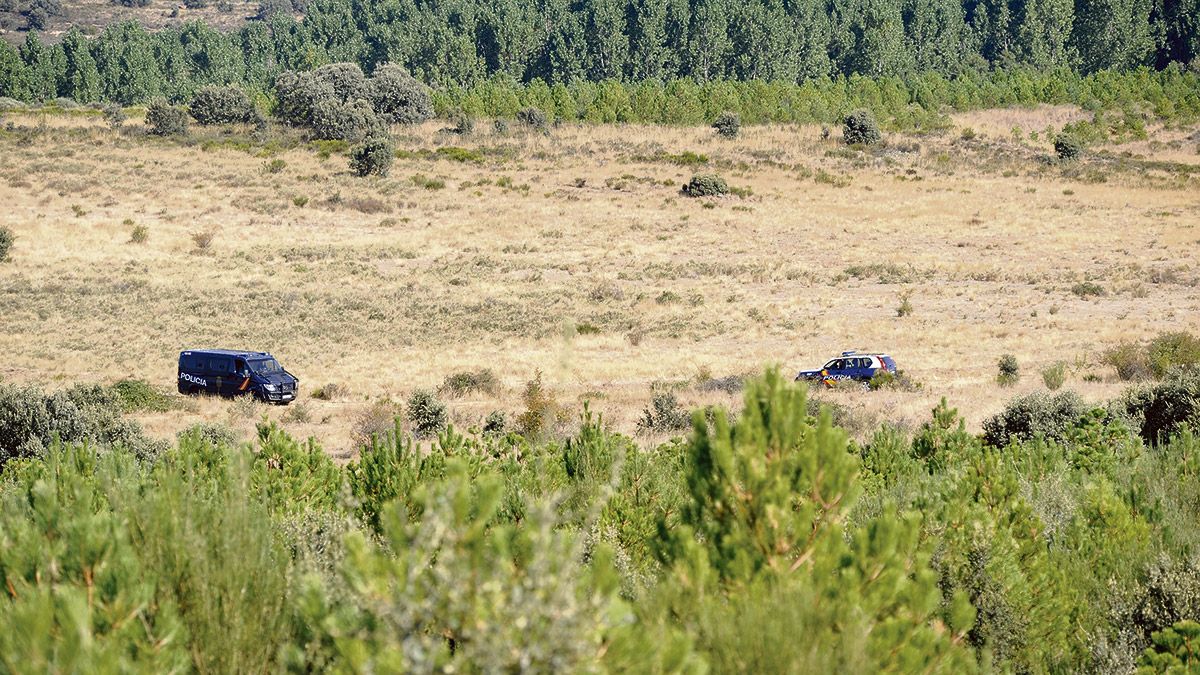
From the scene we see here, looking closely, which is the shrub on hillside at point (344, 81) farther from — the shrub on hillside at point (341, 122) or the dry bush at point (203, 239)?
the dry bush at point (203, 239)

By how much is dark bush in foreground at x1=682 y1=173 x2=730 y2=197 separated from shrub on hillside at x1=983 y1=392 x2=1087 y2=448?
130 ft

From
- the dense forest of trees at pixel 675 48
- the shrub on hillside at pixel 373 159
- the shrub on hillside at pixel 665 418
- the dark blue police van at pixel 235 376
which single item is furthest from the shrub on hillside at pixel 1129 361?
the dense forest of trees at pixel 675 48

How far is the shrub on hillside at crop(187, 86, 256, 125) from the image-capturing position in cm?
7969

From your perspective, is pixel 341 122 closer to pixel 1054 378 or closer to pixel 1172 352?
pixel 1054 378

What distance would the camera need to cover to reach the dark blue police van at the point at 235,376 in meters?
28.9

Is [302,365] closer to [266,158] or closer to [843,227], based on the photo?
[843,227]

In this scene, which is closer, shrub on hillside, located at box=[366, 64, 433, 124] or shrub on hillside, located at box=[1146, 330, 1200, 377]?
shrub on hillside, located at box=[1146, 330, 1200, 377]

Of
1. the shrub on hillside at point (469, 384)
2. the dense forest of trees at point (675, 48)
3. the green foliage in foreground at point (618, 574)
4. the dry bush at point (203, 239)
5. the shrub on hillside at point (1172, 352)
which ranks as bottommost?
the shrub on hillside at point (469, 384)

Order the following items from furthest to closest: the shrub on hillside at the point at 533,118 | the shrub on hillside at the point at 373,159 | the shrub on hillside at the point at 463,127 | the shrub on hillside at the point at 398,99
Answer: the shrub on hillside at the point at 398,99 → the shrub on hillside at the point at 533,118 → the shrub on hillside at the point at 463,127 → the shrub on hillside at the point at 373,159

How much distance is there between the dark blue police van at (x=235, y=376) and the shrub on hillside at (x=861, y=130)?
171 feet

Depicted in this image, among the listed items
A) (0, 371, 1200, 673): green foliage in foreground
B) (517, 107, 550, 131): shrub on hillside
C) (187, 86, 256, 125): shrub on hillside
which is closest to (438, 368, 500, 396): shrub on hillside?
(0, 371, 1200, 673): green foliage in foreground

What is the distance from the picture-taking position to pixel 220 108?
79562mm

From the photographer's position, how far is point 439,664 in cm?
365

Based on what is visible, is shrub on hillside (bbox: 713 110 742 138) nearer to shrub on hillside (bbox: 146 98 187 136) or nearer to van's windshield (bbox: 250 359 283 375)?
shrub on hillside (bbox: 146 98 187 136)
